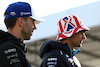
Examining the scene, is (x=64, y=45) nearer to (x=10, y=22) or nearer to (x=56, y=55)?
(x=56, y=55)

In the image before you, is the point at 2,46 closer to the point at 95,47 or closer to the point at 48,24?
the point at 48,24

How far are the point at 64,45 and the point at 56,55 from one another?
33cm

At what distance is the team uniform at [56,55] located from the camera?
4602 mm

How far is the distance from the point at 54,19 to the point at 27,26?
35.4 ft

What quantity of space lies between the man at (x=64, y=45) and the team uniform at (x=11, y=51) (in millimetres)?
1000

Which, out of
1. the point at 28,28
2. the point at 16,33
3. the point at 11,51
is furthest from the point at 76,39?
the point at 11,51

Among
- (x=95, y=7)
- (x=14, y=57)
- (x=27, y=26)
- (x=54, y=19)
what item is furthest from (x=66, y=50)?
(x=54, y=19)

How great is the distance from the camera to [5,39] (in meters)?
3.62

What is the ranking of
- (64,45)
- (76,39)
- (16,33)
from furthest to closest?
1. (76,39)
2. (64,45)
3. (16,33)

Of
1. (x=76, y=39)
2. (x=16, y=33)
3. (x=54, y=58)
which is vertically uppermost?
(x=16, y=33)

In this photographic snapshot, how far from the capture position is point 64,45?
16.3 ft

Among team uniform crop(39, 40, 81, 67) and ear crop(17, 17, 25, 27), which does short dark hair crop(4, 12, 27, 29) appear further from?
team uniform crop(39, 40, 81, 67)

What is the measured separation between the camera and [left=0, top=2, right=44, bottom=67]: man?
3457 millimetres

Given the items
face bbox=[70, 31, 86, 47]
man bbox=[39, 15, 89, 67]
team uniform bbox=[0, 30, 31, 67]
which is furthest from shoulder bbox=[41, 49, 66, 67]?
team uniform bbox=[0, 30, 31, 67]
